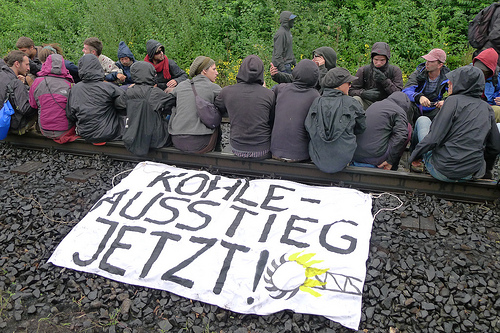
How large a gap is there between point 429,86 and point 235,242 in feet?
14.5

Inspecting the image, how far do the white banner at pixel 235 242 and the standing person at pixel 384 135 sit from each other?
0.74 metres

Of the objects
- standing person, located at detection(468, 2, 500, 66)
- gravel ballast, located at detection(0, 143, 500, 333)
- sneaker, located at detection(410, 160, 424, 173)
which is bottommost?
gravel ballast, located at detection(0, 143, 500, 333)

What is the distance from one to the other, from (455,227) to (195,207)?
10.5 ft

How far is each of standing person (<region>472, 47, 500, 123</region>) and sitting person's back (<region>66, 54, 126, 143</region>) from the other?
19.1 ft

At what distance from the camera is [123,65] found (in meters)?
8.28

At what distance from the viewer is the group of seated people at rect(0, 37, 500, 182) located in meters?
5.11

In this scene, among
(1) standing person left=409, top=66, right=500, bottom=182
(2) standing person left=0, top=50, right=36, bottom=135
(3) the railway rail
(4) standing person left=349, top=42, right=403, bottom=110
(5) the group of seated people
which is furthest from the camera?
(2) standing person left=0, top=50, right=36, bottom=135

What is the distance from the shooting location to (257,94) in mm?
5605

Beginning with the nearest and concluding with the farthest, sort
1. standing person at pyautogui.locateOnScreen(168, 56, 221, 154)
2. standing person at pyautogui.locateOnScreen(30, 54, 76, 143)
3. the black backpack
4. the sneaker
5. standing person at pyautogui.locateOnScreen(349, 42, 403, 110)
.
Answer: the sneaker → standing person at pyautogui.locateOnScreen(168, 56, 221, 154) → standing person at pyautogui.locateOnScreen(30, 54, 76, 143) → standing person at pyautogui.locateOnScreen(349, 42, 403, 110) → the black backpack

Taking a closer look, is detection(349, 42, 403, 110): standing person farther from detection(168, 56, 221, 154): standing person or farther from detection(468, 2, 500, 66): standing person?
detection(168, 56, 221, 154): standing person

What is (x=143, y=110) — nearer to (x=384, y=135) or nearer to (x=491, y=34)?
(x=384, y=135)

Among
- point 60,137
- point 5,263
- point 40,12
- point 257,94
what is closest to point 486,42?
point 257,94

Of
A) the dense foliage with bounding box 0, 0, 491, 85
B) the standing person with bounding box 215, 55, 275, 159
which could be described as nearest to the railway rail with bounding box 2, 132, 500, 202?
the standing person with bounding box 215, 55, 275, 159

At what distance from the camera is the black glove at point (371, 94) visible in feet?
22.6
